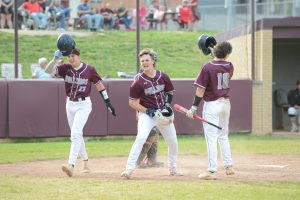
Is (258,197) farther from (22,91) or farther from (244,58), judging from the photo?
(244,58)

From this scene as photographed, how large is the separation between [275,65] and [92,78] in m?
15.4

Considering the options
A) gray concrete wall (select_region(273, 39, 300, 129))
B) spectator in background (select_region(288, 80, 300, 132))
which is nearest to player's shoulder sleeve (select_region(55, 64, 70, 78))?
spectator in background (select_region(288, 80, 300, 132))

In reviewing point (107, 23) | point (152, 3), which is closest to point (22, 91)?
point (107, 23)

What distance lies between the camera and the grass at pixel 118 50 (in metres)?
25.5

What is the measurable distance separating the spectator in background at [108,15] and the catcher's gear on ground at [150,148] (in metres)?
16.9

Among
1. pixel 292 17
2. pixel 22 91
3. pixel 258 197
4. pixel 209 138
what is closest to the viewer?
pixel 258 197

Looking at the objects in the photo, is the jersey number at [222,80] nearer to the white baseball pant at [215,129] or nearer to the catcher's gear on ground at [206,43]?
the white baseball pant at [215,129]

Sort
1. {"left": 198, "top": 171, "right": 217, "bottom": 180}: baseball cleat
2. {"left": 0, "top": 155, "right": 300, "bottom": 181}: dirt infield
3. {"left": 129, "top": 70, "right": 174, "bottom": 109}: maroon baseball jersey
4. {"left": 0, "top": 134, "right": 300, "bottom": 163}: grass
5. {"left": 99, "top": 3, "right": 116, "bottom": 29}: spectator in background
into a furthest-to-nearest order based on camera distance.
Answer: {"left": 99, "top": 3, "right": 116, "bottom": 29}: spectator in background, {"left": 0, "top": 134, "right": 300, "bottom": 163}: grass, {"left": 0, "top": 155, "right": 300, "bottom": 181}: dirt infield, {"left": 129, "top": 70, "right": 174, "bottom": 109}: maroon baseball jersey, {"left": 198, "top": 171, "right": 217, "bottom": 180}: baseball cleat

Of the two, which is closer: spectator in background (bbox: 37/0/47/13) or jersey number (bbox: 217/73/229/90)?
jersey number (bbox: 217/73/229/90)

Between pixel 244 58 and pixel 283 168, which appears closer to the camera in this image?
pixel 283 168

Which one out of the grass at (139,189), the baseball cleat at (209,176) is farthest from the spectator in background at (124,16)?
the grass at (139,189)

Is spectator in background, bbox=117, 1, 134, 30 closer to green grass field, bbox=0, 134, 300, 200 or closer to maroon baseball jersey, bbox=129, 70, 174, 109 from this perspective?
maroon baseball jersey, bbox=129, 70, 174, 109

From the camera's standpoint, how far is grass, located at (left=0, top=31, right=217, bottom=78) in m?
25.5

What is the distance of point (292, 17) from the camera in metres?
22.7
